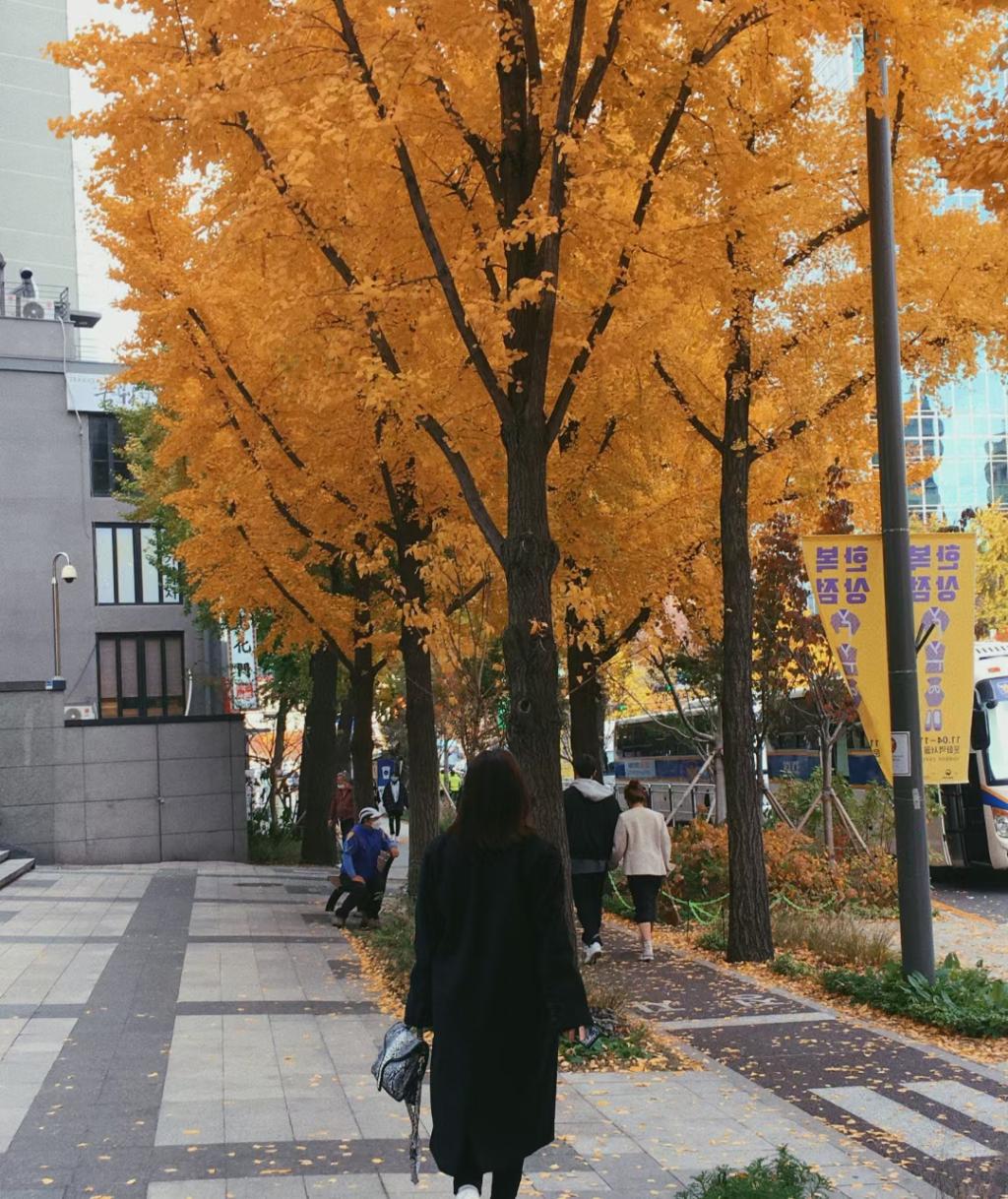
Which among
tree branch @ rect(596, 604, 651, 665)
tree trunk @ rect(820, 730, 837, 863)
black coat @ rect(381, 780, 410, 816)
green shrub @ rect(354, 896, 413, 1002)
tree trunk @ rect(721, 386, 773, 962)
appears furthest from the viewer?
black coat @ rect(381, 780, 410, 816)

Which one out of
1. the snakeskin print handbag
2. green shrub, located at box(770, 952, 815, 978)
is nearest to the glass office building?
green shrub, located at box(770, 952, 815, 978)

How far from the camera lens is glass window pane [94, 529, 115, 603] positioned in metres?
39.7

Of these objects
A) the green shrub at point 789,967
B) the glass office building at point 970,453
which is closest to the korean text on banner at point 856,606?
the green shrub at point 789,967

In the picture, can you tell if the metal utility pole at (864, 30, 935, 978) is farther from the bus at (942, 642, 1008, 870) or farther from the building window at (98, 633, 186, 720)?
the building window at (98, 633, 186, 720)

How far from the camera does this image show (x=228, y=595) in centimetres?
1841

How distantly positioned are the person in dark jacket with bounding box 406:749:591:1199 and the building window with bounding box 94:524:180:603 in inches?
1413

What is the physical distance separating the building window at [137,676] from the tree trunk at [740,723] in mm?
29522

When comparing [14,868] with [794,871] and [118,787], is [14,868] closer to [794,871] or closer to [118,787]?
[118,787]

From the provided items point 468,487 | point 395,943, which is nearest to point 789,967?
point 395,943

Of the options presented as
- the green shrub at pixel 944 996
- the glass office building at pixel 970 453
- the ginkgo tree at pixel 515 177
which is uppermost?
the glass office building at pixel 970 453

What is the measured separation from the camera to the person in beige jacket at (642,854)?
12.5 meters

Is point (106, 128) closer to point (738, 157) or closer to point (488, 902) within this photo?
point (738, 157)

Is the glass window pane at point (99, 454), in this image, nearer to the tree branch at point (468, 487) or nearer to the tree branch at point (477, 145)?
the tree branch at point (468, 487)

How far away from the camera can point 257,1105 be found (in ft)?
22.6
